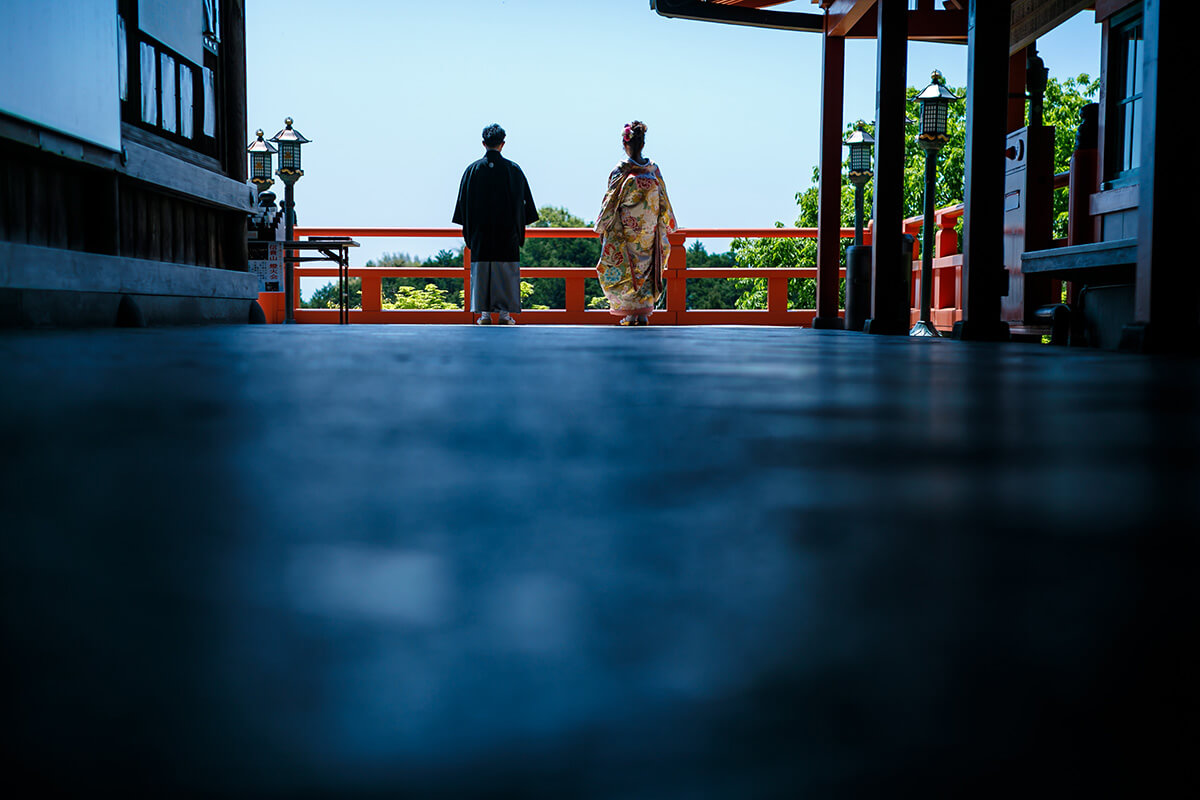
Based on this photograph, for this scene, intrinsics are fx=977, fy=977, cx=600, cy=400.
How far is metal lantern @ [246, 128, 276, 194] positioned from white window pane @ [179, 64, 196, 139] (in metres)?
4.98

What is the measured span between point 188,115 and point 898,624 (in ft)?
18.7

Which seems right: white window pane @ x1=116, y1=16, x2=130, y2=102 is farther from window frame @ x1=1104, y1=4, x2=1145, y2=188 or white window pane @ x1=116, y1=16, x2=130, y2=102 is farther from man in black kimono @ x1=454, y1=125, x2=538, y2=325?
window frame @ x1=1104, y1=4, x2=1145, y2=188

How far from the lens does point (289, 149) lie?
937 centimetres

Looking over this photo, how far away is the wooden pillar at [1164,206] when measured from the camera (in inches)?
113

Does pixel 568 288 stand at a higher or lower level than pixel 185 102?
lower

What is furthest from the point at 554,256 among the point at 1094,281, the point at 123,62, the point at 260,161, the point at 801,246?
the point at 1094,281

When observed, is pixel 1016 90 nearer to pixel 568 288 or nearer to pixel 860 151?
pixel 860 151

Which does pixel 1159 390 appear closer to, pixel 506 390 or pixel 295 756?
pixel 506 390

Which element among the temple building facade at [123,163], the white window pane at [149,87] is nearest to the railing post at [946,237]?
the temple building facade at [123,163]

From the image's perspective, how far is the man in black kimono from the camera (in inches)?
324

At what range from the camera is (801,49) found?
42.9 meters

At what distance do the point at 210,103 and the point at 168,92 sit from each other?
1.92ft

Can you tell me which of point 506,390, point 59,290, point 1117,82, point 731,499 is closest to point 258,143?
point 59,290

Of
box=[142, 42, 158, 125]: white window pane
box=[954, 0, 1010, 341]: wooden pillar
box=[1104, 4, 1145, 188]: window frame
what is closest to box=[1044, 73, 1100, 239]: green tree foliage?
box=[1104, 4, 1145, 188]: window frame
